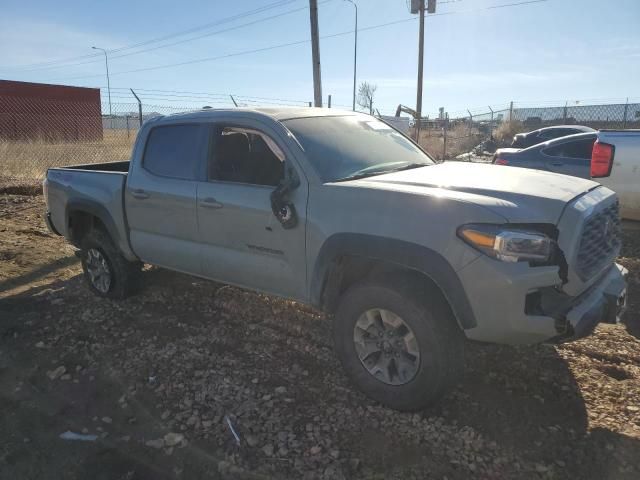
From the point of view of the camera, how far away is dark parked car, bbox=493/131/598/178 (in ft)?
25.9

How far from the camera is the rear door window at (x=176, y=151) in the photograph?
429 centimetres

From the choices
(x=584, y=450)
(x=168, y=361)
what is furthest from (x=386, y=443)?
(x=168, y=361)

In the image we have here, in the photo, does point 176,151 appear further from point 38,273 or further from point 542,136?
point 542,136

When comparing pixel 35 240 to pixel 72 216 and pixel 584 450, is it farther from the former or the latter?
pixel 584 450

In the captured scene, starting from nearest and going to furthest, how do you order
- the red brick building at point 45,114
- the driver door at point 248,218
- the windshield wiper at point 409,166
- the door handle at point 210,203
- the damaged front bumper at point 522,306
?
1. the damaged front bumper at point 522,306
2. the driver door at point 248,218
3. the windshield wiper at point 409,166
4. the door handle at point 210,203
5. the red brick building at point 45,114

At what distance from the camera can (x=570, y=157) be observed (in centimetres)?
812

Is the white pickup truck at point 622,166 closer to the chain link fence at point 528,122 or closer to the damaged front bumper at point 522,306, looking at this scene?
the damaged front bumper at point 522,306

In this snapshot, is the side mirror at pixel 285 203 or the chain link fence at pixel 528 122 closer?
the side mirror at pixel 285 203

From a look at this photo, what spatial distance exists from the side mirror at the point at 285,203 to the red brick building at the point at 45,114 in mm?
26789

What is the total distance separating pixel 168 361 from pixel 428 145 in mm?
24656

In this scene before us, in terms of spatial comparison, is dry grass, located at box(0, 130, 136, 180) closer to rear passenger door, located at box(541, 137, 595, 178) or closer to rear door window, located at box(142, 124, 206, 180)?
rear door window, located at box(142, 124, 206, 180)

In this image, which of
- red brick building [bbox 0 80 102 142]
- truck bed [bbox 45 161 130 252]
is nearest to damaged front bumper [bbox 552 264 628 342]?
truck bed [bbox 45 161 130 252]

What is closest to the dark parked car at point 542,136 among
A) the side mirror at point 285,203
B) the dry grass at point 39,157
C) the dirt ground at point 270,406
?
the dirt ground at point 270,406

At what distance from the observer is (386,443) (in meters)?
2.93
